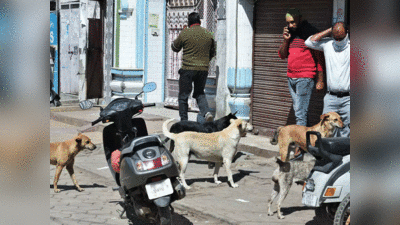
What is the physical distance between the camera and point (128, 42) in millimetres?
12219

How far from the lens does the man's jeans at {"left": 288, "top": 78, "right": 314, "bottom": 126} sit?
7.79m

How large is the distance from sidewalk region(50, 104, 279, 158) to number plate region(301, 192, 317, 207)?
147 inches

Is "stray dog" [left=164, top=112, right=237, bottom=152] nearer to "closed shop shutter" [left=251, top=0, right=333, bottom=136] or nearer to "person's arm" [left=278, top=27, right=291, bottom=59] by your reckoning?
"person's arm" [left=278, top=27, right=291, bottom=59]

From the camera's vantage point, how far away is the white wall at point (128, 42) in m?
12.2

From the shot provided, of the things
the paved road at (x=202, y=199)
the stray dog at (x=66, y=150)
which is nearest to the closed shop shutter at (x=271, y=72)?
the paved road at (x=202, y=199)

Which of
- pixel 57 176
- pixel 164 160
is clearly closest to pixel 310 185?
pixel 164 160

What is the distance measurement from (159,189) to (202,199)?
1.74 m

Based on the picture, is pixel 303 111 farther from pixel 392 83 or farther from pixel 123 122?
pixel 392 83

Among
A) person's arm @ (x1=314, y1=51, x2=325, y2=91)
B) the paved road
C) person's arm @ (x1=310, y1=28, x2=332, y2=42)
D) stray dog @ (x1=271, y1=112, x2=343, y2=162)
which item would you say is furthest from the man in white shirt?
the paved road

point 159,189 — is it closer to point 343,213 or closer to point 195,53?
point 343,213

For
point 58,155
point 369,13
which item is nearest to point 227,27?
point 58,155

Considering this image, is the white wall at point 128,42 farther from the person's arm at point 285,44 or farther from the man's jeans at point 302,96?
the man's jeans at point 302,96

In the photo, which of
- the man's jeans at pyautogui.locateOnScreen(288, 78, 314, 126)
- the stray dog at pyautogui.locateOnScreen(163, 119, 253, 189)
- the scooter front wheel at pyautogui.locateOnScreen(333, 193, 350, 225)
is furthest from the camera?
the man's jeans at pyautogui.locateOnScreen(288, 78, 314, 126)

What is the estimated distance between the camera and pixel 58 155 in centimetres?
604
